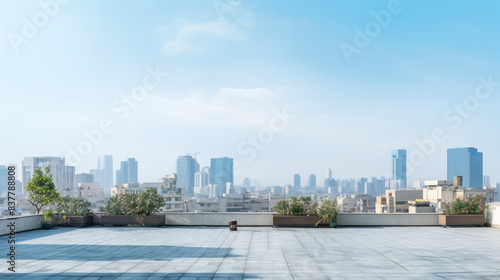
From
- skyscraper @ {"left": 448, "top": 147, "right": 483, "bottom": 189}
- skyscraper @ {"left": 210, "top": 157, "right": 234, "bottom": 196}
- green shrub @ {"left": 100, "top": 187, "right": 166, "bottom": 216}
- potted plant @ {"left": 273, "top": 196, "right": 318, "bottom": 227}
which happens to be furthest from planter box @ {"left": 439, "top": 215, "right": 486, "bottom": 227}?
skyscraper @ {"left": 210, "top": 157, "right": 234, "bottom": 196}

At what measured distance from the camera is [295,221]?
15.7 metres

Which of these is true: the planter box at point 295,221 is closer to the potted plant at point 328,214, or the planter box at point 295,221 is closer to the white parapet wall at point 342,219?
the potted plant at point 328,214

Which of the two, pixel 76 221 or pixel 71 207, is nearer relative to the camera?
pixel 76 221

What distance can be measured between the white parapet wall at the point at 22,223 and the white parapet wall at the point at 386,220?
11.9 metres

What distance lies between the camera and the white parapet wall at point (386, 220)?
53.2ft

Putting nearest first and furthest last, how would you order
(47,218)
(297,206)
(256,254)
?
(256,254), (47,218), (297,206)

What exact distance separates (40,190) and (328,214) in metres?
11.4

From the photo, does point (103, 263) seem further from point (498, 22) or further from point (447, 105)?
point (498, 22)

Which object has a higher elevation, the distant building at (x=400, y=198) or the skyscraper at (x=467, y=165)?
the skyscraper at (x=467, y=165)

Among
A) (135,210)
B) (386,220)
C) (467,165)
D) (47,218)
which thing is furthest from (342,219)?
(467,165)

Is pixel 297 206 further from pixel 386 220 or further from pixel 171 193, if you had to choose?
pixel 171 193

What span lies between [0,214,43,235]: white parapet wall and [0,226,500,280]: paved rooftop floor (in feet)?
1.85

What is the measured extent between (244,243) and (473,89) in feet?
41.3

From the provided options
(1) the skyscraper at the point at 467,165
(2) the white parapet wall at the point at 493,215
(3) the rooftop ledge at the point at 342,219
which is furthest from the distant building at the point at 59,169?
(1) the skyscraper at the point at 467,165
